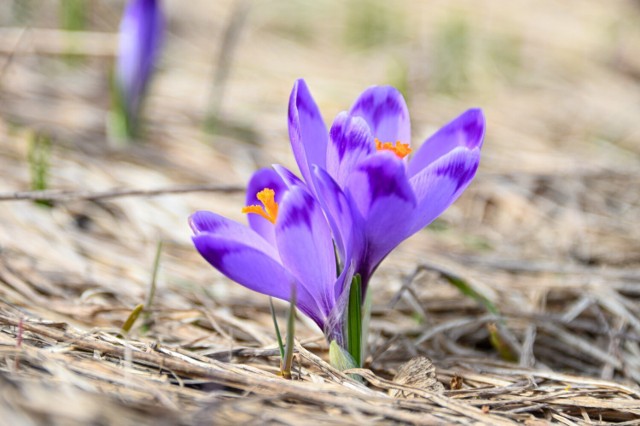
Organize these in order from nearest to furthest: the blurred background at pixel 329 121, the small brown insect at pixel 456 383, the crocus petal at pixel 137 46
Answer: the small brown insect at pixel 456 383, the blurred background at pixel 329 121, the crocus petal at pixel 137 46

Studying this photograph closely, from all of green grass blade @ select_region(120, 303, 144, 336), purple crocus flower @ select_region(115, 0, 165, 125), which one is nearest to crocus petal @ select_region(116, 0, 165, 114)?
purple crocus flower @ select_region(115, 0, 165, 125)

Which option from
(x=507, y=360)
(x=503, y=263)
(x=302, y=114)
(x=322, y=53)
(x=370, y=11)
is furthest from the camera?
(x=370, y=11)

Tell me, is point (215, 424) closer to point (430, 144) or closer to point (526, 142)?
point (430, 144)

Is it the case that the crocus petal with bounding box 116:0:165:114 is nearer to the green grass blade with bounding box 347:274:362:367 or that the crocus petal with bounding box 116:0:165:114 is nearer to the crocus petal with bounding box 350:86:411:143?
the crocus petal with bounding box 350:86:411:143

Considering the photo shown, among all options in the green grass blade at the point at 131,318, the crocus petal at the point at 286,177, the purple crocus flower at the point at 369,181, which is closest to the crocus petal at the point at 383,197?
the purple crocus flower at the point at 369,181

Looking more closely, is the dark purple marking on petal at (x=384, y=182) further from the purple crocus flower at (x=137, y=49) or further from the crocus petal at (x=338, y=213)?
the purple crocus flower at (x=137, y=49)

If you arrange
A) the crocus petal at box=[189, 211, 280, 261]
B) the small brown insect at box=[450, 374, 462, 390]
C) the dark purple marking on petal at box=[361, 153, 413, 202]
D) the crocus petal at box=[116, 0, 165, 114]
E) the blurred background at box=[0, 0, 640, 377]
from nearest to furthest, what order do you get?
the dark purple marking on petal at box=[361, 153, 413, 202] → the crocus petal at box=[189, 211, 280, 261] → the small brown insect at box=[450, 374, 462, 390] → the blurred background at box=[0, 0, 640, 377] → the crocus petal at box=[116, 0, 165, 114]

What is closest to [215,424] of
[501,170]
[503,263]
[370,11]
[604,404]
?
[604,404]
